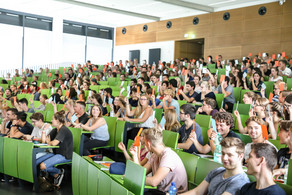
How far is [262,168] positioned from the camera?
208 cm

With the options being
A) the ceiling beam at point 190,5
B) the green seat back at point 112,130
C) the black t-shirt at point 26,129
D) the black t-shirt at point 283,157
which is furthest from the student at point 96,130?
the ceiling beam at point 190,5

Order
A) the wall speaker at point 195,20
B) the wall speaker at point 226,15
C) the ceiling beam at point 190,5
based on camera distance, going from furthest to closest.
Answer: the wall speaker at point 195,20 → the wall speaker at point 226,15 → the ceiling beam at point 190,5

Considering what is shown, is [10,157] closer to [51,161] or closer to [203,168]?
[51,161]

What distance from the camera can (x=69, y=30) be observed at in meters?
18.1

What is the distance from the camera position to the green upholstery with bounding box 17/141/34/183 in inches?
165

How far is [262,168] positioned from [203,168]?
724 mm

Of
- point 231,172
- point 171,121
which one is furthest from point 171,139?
point 231,172

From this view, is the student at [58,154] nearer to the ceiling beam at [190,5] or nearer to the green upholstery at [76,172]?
the green upholstery at [76,172]

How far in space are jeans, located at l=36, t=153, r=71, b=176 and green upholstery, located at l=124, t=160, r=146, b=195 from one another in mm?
2137

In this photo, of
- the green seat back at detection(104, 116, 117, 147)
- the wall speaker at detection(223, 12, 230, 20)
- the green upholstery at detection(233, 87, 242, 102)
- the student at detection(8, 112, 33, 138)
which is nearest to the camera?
the student at detection(8, 112, 33, 138)

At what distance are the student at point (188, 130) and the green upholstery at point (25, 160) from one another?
1900 millimetres

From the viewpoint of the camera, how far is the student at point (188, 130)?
156 inches

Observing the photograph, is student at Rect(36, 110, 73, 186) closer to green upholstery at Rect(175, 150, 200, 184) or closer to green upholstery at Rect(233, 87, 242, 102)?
green upholstery at Rect(175, 150, 200, 184)

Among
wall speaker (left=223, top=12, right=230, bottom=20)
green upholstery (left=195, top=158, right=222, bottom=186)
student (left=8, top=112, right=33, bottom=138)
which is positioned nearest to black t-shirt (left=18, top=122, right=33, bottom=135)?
student (left=8, top=112, right=33, bottom=138)
